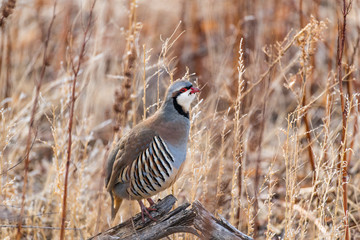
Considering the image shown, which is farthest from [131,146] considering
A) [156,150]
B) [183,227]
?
[183,227]

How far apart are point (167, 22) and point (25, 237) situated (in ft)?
19.6

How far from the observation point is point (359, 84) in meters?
5.05

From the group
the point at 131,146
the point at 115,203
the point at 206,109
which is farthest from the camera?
the point at 206,109

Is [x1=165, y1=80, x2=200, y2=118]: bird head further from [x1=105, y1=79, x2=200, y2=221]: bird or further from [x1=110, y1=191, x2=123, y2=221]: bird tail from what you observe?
[x1=110, y1=191, x2=123, y2=221]: bird tail

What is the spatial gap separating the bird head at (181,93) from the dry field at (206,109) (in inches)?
4.0

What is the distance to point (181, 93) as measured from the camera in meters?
3.44

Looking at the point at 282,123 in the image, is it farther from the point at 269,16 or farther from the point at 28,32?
the point at 28,32

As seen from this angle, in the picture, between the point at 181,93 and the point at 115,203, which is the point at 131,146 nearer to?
the point at 181,93

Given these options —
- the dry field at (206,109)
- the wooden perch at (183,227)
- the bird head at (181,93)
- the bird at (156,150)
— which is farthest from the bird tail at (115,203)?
the bird head at (181,93)

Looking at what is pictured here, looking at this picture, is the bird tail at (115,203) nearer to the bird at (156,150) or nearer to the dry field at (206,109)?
the dry field at (206,109)

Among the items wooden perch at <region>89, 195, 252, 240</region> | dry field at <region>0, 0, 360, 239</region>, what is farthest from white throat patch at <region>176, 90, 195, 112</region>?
wooden perch at <region>89, 195, 252, 240</region>

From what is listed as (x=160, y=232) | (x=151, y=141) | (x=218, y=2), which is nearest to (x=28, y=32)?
(x=218, y=2)

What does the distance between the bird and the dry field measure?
13 centimetres

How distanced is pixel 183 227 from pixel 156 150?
723 millimetres
